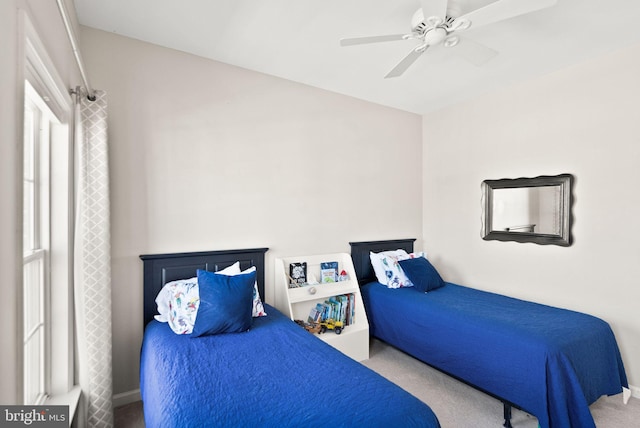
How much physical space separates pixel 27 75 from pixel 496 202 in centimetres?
366

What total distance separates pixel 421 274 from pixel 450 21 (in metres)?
2.17

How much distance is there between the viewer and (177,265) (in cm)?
258

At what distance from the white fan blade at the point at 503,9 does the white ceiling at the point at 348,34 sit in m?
0.28

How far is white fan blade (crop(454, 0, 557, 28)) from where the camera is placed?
164 centimetres

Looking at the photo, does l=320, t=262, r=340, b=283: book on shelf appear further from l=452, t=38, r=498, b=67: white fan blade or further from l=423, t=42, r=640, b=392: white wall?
l=452, t=38, r=498, b=67: white fan blade

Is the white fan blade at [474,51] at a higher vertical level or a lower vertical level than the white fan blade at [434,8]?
lower

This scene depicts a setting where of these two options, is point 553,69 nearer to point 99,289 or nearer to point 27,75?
point 27,75

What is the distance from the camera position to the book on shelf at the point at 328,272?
3.33m

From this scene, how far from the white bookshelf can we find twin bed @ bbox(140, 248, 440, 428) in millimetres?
741

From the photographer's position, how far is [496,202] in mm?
3438

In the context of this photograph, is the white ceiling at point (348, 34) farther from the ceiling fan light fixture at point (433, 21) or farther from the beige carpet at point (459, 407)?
the beige carpet at point (459, 407)

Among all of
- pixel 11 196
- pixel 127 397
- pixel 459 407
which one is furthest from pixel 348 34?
pixel 127 397

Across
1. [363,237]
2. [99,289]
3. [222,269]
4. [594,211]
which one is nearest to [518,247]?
[594,211]

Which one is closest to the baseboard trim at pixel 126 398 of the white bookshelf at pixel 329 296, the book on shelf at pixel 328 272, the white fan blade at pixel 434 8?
the white bookshelf at pixel 329 296
